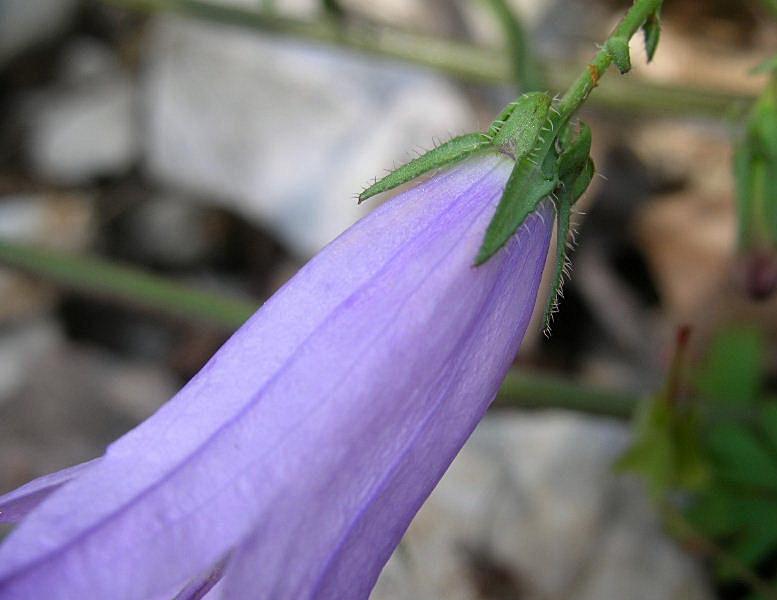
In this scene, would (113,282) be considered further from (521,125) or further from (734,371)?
(521,125)

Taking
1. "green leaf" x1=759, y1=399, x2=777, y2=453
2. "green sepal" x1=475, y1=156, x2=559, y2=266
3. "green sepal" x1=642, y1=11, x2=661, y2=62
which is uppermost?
"green leaf" x1=759, y1=399, x2=777, y2=453

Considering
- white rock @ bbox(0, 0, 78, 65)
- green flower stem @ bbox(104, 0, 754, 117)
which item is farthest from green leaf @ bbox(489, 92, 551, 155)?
white rock @ bbox(0, 0, 78, 65)

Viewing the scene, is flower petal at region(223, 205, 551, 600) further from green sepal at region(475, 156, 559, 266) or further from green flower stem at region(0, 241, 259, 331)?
green flower stem at region(0, 241, 259, 331)

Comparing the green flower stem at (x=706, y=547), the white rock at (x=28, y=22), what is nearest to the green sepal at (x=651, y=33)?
the green flower stem at (x=706, y=547)

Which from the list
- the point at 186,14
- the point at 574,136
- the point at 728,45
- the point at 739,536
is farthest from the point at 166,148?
the point at 574,136

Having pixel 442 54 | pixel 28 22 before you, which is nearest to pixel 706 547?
pixel 442 54

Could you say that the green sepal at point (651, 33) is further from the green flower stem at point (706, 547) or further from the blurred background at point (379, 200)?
the green flower stem at point (706, 547)
